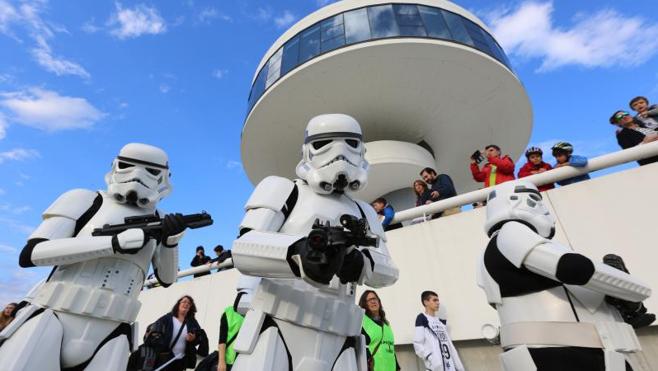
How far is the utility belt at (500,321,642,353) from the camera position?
1928 mm

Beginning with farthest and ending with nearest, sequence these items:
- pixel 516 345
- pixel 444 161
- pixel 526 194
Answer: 1. pixel 444 161
2. pixel 526 194
3. pixel 516 345

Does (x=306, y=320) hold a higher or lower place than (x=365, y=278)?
lower

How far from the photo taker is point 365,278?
1725mm

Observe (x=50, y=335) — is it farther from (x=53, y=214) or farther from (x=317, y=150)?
(x=317, y=150)

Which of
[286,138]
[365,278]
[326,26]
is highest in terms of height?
[326,26]

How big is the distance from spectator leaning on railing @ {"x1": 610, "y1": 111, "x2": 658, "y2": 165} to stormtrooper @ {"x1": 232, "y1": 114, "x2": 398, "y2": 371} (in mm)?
3992

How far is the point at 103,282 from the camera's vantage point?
2398 mm

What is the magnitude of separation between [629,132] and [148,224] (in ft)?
17.6

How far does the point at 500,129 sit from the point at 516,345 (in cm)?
970

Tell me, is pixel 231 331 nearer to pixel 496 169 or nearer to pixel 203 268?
pixel 496 169

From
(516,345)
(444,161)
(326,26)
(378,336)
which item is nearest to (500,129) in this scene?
(444,161)

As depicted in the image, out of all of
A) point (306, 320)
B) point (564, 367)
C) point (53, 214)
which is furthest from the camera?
point (53, 214)

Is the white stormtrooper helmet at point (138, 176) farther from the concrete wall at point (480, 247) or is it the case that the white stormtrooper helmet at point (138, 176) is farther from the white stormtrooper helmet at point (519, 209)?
the concrete wall at point (480, 247)

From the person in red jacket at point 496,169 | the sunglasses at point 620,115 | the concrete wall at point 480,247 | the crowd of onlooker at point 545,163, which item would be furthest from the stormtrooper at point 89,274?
the sunglasses at point 620,115
